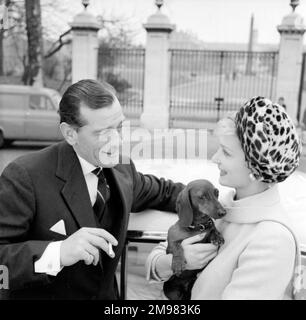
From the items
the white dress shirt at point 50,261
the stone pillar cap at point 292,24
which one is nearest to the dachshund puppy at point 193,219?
the white dress shirt at point 50,261

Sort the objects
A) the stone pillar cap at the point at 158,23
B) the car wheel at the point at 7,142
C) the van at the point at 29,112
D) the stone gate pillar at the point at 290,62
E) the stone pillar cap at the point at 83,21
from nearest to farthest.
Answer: the van at the point at 29,112 < the car wheel at the point at 7,142 < the stone gate pillar at the point at 290,62 < the stone pillar cap at the point at 158,23 < the stone pillar cap at the point at 83,21

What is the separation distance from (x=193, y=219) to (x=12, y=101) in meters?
12.8

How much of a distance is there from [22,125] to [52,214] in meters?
12.5

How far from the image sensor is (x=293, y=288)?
5.44ft

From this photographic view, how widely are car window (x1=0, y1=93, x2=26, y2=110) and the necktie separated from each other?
12282 millimetres

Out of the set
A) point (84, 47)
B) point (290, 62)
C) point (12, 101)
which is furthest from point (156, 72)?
point (12, 101)

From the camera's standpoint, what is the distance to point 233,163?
1.67m

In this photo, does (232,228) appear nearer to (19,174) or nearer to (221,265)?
(221,265)

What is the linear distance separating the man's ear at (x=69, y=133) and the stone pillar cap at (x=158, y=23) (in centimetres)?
1572

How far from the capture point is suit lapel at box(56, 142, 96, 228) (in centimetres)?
176

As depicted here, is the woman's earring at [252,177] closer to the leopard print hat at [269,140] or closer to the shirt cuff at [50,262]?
the leopard print hat at [269,140]

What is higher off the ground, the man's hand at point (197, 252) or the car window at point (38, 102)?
the man's hand at point (197, 252)

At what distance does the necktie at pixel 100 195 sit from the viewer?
6.19 ft

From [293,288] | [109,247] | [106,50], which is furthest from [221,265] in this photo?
[106,50]
